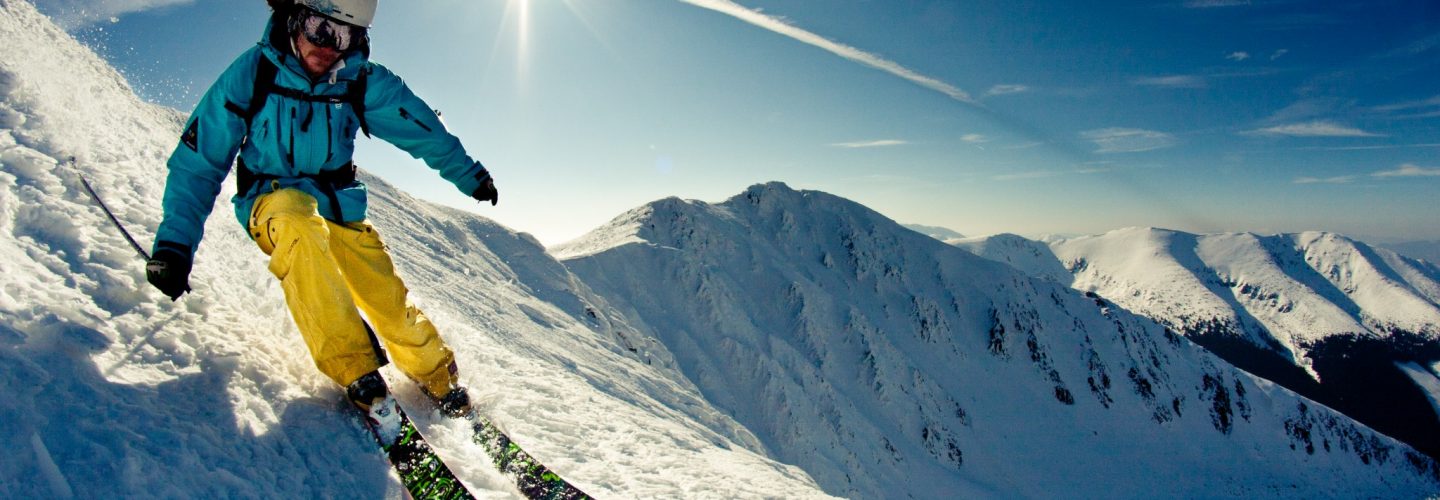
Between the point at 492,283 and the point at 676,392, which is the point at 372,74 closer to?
the point at 492,283

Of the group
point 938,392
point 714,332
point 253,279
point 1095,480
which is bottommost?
point 1095,480

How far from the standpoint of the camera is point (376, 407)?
3410 millimetres

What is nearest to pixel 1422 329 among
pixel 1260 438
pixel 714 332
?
pixel 1260 438

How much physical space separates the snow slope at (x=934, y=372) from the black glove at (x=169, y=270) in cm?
2745

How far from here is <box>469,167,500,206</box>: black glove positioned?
16.9 feet

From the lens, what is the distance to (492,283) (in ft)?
49.1

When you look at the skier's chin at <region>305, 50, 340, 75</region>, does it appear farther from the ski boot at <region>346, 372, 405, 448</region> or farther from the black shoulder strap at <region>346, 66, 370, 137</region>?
the ski boot at <region>346, 372, 405, 448</region>

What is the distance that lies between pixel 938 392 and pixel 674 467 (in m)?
60.7

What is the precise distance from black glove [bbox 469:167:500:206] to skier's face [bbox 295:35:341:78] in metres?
1.54

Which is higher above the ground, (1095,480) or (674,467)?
(674,467)

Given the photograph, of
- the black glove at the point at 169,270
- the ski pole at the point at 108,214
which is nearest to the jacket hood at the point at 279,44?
the black glove at the point at 169,270

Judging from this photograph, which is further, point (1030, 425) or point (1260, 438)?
point (1260, 438)

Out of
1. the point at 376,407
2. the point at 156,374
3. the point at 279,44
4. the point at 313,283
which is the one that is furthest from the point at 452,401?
the point at 279,44

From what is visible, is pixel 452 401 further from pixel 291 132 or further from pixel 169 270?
pixel 291 132
